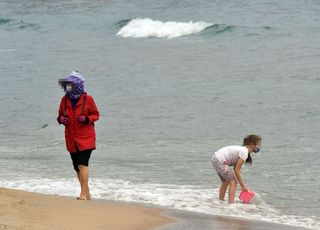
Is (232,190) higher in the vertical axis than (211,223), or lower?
higher

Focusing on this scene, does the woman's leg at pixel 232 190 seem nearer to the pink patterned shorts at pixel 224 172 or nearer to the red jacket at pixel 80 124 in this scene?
the pink patterned shorts at pixel 224 172

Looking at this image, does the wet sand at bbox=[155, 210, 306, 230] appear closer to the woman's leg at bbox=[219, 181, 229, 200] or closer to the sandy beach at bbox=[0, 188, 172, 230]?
the sandy beach at bbox=[0, 188, 172, 230]

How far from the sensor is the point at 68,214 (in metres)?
8.95

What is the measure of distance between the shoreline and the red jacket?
62 centimetres

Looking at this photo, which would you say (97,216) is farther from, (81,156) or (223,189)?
(223,189)

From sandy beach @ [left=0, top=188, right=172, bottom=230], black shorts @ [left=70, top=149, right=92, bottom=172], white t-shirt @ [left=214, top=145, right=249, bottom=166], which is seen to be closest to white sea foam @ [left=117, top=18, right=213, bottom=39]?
white t-shirt @ [left=214, top=145, right=249, bottom=166]

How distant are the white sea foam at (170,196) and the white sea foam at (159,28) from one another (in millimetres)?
23112

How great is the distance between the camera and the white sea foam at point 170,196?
33.9ft

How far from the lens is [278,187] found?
1212 cm

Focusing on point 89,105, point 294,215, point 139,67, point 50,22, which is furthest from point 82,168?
point 50,22

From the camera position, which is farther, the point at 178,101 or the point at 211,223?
the point at 178,101

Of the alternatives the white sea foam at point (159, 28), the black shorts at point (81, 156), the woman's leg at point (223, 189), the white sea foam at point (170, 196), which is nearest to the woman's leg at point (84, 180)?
the black shorts at point (81, 156)

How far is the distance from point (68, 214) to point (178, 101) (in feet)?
37.6

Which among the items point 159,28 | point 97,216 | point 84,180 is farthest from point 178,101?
point 159,28
